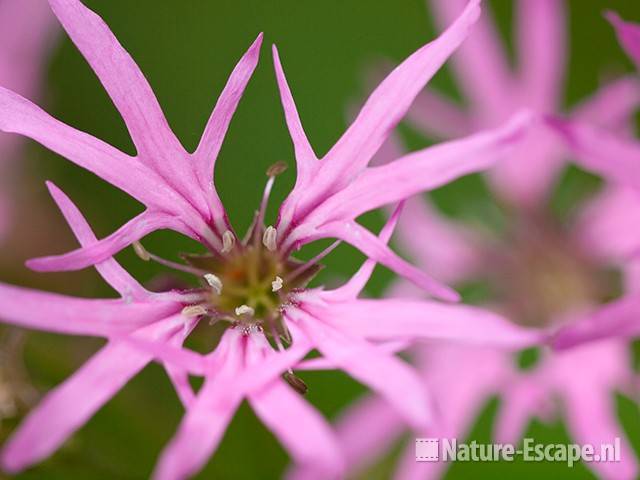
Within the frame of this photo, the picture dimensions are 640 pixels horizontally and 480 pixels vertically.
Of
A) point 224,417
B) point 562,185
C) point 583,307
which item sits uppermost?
point 562,185

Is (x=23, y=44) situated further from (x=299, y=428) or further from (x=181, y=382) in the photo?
(x=299, y=428)

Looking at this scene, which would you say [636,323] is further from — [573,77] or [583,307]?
[573,77]

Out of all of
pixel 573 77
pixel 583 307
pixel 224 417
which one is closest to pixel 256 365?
pixel 224 417

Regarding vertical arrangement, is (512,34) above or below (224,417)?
above

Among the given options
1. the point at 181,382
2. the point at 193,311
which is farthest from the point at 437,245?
the point at 181,382

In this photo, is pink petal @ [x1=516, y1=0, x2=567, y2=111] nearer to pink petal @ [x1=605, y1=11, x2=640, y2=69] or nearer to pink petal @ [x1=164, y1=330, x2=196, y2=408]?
pink petal @ [x1=605, y1=11, x2=640, y2=69]

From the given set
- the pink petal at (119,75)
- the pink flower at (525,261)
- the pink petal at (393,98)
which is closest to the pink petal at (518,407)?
the pink flower at (525,261)
